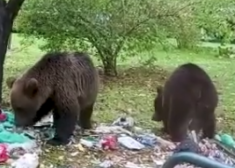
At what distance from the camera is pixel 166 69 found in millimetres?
12320

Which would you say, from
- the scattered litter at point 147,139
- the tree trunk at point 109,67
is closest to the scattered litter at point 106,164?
the scattered litter at point 147,139

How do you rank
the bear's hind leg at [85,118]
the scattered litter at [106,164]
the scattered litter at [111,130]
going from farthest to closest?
the bear's hind leg at [85,118] < the scattered litter at [111,130] < the scattered litter at [106,164]

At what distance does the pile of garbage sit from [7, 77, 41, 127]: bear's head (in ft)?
0.52

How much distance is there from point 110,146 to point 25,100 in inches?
34.4

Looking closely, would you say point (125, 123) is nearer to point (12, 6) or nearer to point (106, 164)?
point (106, 164)

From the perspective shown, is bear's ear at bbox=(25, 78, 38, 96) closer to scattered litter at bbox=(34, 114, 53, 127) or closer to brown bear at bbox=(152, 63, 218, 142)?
scattered litter at bbox=(34, 114, 53, 127)

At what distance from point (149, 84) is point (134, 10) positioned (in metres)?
1.33

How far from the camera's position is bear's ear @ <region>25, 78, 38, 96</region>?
508cm

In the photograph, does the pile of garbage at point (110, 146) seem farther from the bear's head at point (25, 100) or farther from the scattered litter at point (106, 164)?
the bear's head at point (25, 100)

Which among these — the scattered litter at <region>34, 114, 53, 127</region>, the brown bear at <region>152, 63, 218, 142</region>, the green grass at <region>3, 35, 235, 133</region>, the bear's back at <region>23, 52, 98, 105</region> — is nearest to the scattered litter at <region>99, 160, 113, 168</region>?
the bear's back at <region>23, 52, 98, 105</region>

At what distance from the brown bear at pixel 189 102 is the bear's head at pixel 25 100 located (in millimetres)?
1282

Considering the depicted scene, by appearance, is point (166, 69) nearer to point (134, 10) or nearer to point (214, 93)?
point (134, 10)

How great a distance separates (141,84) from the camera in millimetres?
10023

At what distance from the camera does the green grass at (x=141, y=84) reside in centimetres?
735
